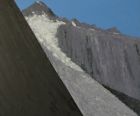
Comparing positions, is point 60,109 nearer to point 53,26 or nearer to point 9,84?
point 9,84

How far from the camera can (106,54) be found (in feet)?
4.53

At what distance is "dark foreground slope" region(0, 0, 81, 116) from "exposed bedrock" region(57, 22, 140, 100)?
25.5 inches

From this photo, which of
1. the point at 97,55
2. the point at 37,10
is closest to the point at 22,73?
the point at 97,55

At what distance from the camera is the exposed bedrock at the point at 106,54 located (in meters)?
1.28

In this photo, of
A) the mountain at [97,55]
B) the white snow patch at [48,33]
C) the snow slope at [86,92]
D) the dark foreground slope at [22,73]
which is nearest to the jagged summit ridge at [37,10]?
the white snow patch at [48,33]

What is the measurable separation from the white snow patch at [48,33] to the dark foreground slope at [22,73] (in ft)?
1.97

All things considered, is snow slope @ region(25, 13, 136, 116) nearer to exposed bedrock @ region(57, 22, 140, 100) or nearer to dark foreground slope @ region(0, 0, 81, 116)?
exposed bedrock @ region(57, 22, 140, 100)

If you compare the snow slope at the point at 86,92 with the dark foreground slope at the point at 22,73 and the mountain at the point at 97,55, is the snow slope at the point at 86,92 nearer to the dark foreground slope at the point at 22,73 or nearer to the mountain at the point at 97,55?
the mountain at the point at 97,55

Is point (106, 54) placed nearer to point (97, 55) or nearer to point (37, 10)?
point (97, 55)

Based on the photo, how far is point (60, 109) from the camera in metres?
0.62

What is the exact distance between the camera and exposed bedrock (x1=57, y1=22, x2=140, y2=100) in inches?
50.4

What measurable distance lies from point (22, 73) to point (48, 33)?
0.91 metres

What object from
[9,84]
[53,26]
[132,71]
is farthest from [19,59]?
[53,26]

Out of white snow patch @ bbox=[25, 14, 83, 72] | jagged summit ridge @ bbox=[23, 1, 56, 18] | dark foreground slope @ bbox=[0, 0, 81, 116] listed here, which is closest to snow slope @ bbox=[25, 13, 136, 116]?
white snow patch @ bbox=[25, 14, 83, 72]
